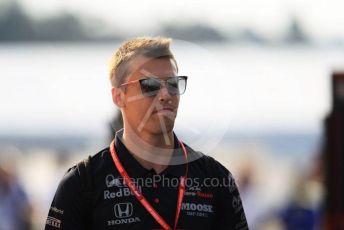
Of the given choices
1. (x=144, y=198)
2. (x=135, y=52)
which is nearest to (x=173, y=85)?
(x=135, y=52)

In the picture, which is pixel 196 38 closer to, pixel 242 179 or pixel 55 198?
pixel 242 179

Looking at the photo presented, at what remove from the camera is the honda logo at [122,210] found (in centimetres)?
→ 452

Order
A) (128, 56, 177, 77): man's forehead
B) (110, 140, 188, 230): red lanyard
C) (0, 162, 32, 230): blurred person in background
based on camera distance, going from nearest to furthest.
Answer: (110, 140, 188, 230): red lanyard, (128, 56, 177, 77): man's forehead, (0, 162, 32, 230): blurred person in background

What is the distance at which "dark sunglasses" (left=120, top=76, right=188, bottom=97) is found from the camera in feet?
15.0

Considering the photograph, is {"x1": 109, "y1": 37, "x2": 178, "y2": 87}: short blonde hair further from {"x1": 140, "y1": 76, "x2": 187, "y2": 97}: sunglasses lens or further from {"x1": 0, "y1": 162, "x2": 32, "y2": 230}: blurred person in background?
{"x1": 0, "y1": 162, "x2": 32, "y2": 230}: blurred person in background

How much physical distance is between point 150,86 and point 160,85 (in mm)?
39

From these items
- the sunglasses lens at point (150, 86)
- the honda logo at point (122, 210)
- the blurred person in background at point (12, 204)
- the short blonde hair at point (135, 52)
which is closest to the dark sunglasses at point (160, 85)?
the sunglasses lens at point (150, 86)

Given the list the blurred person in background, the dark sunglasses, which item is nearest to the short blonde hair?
the dark sunglasses

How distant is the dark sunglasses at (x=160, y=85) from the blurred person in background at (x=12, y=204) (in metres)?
7.18

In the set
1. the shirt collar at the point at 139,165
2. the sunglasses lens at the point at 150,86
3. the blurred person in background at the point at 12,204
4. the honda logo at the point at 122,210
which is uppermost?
the sunglasses lens at the point at 150,86

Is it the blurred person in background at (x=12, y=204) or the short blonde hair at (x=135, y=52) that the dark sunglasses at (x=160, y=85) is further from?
the blurred person in background at (x=12, y=204)

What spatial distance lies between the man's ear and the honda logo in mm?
417

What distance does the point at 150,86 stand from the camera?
4578 millimetres

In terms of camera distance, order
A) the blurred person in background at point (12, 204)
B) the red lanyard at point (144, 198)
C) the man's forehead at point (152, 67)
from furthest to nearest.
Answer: the blurred person in background at point (12, 204), the man's forehead at point (152, 67), the red lanyard at point (144, 198)
